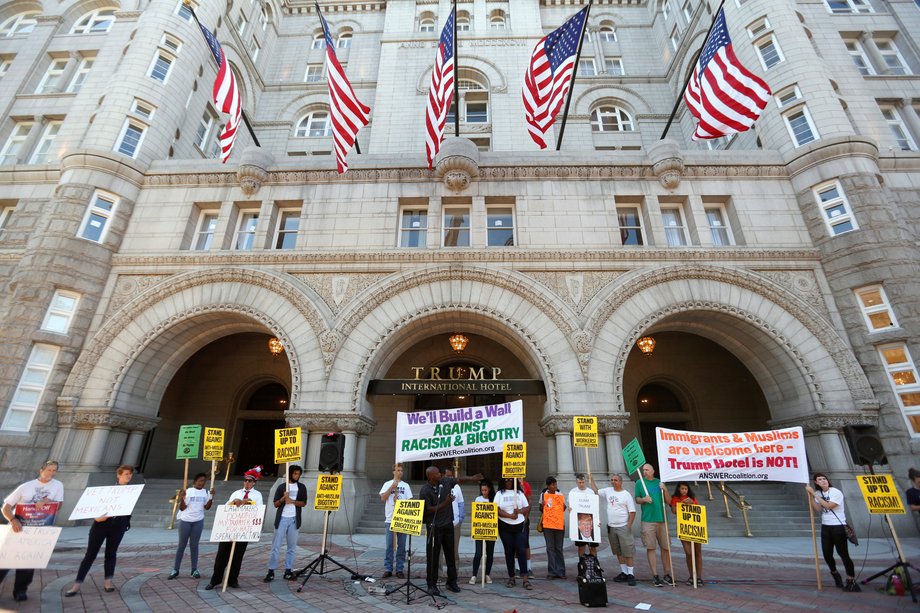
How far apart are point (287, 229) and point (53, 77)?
55.2ft

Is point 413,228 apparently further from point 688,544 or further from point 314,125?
point 314,125

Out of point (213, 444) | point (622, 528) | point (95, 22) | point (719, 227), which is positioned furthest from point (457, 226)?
point (95, 22)

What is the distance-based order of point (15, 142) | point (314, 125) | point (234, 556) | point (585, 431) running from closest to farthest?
point (234, 556), point (585, 431), point (15, 142), point (314, 125)

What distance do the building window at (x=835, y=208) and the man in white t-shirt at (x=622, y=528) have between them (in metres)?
14.0

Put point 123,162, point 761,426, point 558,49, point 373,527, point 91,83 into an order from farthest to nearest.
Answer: point 91,83 → point 761,426 → point 123,162 → point 558,49 → point 373,527

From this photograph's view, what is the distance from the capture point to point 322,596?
705cm

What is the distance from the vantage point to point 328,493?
868 cm

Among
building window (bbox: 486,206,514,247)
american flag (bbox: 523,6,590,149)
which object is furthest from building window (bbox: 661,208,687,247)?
american flag (bbox: 523,6,590,149)

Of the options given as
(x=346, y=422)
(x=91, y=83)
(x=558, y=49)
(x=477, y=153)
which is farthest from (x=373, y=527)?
(x=91, y=83)

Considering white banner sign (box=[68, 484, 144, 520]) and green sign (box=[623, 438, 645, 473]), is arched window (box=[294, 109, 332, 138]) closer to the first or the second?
white banner sign (box=[68, 484, 144, 520])

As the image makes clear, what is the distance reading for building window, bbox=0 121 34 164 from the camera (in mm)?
19562

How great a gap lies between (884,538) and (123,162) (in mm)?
29082

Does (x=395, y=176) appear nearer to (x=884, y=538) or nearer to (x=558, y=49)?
(x=558, y=49)

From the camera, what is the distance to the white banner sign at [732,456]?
30.1 ft
